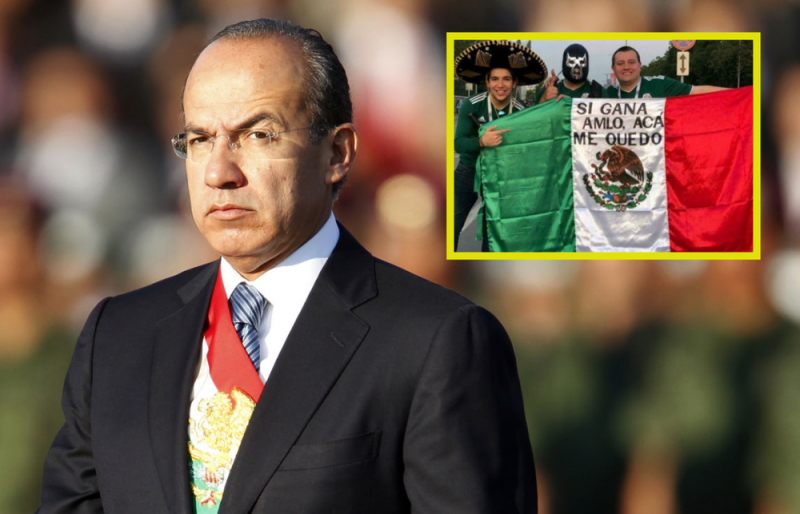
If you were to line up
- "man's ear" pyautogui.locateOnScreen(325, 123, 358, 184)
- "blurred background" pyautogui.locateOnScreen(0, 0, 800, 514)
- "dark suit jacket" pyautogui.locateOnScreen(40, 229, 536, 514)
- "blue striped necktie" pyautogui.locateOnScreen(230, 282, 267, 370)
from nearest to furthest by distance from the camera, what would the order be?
"dark suit jacket" pyautogui.locateOnScreen(40, 229, 536, 514) < "blue striped necktie" pyautogui.locateOnScreen(230, 282, 267, 370) < "man's ear" pyautogui.locateOnScreen(325, 123, 358, 184) < "blurred background" pyautogui.locateOnScreen(0, 0, 800, 514)

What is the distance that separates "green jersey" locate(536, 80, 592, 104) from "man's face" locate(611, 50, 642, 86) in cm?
12

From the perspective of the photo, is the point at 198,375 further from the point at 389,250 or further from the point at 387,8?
the point at 387,8

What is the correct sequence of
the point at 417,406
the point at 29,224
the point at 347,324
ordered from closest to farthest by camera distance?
the point at 417,406
the point at 347,324
the point at 29,224

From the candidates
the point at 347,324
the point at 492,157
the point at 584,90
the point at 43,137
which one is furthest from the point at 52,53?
the point at 347,324

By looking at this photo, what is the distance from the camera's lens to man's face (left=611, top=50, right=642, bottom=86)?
343cm

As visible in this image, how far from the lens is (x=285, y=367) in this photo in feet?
5.08

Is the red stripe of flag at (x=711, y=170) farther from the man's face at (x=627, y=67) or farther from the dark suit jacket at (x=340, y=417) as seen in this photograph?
the dark suit jacket at (x=340, y=417)

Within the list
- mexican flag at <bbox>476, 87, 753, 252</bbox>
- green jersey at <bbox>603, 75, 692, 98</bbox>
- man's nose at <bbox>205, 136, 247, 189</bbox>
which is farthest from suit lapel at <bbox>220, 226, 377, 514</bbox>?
green jersey at <bbox>603, 75, 692, 98</bbox>

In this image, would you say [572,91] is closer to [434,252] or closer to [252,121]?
[434,252]

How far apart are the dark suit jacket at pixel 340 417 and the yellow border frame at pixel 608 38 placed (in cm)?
173

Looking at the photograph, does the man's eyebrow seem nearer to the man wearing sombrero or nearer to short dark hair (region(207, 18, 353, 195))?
short dark hair (region(207, 18, 353, 195))

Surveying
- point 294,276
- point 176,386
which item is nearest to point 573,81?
point 294,276

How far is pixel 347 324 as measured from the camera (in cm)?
161

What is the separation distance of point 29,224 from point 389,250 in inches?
54.8
